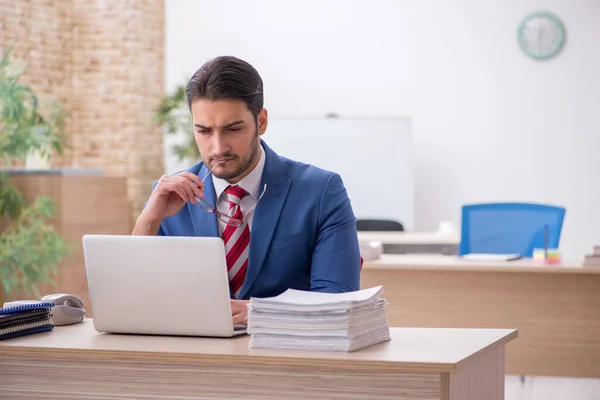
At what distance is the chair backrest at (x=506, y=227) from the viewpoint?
5.32m

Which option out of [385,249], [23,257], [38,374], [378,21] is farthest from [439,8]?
[38,374]

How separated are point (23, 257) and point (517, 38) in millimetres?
4555

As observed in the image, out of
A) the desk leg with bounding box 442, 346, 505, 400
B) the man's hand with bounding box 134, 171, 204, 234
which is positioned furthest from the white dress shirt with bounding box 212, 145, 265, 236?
the desk leg with bounding box 442, 346, 505, 400

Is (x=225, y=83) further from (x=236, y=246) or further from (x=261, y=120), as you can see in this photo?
(x=236, y=246)

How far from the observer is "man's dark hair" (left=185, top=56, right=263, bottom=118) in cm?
269

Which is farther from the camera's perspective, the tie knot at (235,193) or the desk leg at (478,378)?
the tie knot at (235,193)

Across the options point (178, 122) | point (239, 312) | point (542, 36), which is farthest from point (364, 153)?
point (239, 312)

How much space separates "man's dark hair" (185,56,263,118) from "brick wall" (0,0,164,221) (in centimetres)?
618

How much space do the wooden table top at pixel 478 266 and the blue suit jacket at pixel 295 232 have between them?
228cm

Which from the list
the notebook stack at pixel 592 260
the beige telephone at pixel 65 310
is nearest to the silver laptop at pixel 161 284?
the beige telephone at pixel 65 310

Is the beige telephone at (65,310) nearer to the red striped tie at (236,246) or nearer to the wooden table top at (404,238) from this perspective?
the red striped tie at (236,246)

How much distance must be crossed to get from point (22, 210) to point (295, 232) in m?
4.54

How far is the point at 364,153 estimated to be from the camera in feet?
27.3

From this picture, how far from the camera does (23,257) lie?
6.64 metres
